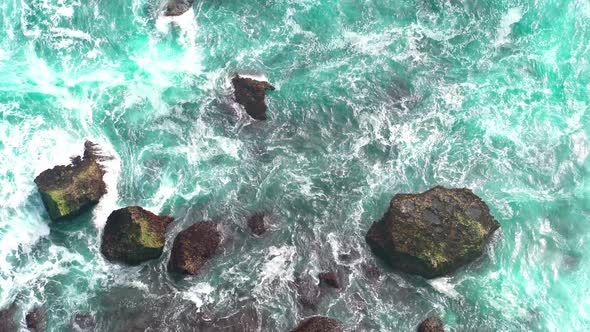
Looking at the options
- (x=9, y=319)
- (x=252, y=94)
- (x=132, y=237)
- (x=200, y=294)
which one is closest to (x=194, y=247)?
(x=200, y=294)

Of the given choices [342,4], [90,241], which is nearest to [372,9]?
[342,4]

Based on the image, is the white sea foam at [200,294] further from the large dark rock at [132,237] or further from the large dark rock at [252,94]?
the large dark rock at [252,94]

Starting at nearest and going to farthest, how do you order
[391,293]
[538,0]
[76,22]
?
1. [391,293]
2. [76,22]
3. [538,0]

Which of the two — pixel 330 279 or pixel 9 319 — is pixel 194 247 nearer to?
pixel 330 279

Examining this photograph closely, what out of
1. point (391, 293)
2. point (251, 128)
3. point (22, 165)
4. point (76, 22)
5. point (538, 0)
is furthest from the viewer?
point (538, 0)

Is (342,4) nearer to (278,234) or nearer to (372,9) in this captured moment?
(372,9)
